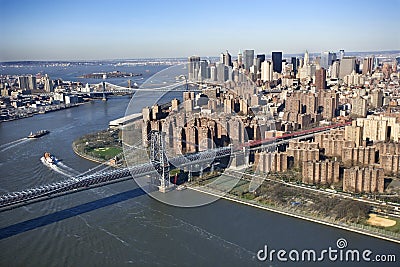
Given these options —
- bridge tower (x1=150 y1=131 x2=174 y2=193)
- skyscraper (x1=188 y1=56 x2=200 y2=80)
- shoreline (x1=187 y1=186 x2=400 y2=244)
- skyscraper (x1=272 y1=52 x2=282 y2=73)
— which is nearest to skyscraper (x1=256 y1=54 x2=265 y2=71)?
skyscraper (x1=272 y1=52 x2=282 y2=73)

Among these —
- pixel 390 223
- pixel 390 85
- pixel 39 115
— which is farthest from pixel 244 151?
pixel 390 85

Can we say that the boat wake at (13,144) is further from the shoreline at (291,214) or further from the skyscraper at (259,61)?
the skyscraper at (259,61)

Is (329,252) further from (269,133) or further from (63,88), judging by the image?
(63,88)

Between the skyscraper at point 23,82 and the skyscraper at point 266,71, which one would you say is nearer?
the skyscraper at point 266,71

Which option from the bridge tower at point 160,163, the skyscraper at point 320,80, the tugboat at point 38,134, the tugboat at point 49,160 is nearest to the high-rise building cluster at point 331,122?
the skyscraper at point 320,80

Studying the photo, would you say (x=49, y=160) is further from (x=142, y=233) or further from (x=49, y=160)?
(x=142, y=233)

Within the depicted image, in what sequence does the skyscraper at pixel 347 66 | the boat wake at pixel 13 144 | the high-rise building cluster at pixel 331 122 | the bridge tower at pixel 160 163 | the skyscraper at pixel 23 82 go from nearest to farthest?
the bridge tower at pixel 160 163 → the high-rise building cluster at pixel 331 122 → the boat wake at pixel 13 144 → the skyscraper at pixel 23 82 → the skyscraper at pixel 347 66
